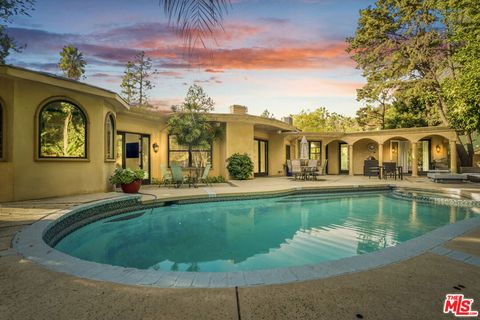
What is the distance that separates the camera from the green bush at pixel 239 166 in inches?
518

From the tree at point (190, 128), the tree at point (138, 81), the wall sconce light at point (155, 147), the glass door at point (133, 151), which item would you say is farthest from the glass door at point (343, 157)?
the tree at point (138, 81)

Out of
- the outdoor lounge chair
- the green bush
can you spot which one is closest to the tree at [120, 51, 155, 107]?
the green bush

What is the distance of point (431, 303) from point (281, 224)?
166 inches

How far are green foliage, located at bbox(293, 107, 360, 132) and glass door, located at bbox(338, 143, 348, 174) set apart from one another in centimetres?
1597

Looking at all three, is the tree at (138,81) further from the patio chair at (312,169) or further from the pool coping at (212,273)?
the pool coping at (212,273)

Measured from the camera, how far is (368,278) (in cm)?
228

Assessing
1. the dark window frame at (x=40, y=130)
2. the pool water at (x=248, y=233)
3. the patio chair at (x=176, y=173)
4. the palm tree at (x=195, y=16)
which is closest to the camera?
the palm tree at (x=195, y=16)

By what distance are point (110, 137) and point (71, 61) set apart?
20.3m

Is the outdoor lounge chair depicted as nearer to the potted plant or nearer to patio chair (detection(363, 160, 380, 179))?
patio chair (detection(363, 160, 380, 179))

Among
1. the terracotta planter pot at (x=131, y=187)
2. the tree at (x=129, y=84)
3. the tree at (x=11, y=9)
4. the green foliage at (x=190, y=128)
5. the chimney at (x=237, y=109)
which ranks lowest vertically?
the terracotta planter pot at (x=131, y=187)

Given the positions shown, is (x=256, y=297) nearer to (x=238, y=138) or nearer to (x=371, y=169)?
(x=238, y=138)

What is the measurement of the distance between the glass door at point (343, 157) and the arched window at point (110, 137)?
16118mm

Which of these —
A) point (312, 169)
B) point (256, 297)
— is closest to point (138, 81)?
point (312, 169)

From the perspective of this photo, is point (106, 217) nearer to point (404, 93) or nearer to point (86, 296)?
point (86, 296)
